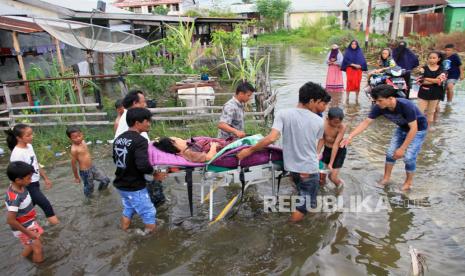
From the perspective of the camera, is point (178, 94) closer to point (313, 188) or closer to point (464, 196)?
point (313, 188)

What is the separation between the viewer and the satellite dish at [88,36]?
892cm

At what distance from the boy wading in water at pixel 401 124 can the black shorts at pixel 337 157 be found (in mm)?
166

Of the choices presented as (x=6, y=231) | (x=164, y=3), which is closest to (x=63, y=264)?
(x=6, y=231)

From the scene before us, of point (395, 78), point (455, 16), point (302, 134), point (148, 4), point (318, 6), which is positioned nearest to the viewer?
point (302, 134)

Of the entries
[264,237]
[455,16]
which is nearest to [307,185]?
[264,237]

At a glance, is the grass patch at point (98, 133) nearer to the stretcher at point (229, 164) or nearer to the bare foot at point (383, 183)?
the bare foot at point (383, 183)

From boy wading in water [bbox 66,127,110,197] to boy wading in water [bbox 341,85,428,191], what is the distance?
11.9 feet

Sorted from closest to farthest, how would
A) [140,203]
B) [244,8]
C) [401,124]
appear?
1. [140,203]
2. [401,124]
3. [244,8]

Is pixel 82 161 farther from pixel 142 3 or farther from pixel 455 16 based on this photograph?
pixel 142 3

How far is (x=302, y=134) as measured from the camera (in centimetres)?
401

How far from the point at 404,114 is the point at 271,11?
158 feet

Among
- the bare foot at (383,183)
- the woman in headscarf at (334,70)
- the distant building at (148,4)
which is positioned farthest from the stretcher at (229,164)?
the distant building at (148,4)

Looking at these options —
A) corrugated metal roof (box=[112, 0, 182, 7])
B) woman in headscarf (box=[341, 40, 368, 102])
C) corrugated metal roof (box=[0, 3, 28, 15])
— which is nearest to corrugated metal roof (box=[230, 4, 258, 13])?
corrugated metal roof (box=[112, 0, 182, 7])

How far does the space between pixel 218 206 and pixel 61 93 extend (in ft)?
20.3
